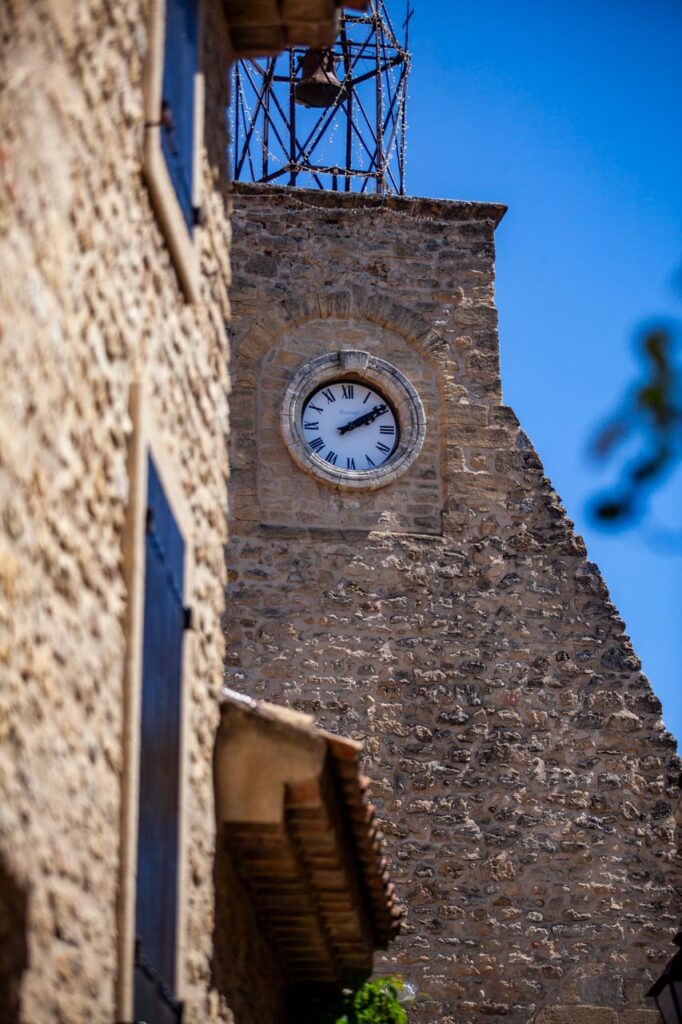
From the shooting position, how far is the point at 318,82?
16.6 metres

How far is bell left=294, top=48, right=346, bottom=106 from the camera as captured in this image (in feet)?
54.3

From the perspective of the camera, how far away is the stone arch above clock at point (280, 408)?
593 inches

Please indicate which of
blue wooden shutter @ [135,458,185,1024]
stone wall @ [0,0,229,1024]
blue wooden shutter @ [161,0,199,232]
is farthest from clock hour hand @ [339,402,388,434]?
blue wooden shutter @ [135,458,185,1024]

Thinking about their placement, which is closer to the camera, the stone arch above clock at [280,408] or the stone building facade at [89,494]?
the stone building facade at [89,494]

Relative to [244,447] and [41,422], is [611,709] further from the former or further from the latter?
[41,422]

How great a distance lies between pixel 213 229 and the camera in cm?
724

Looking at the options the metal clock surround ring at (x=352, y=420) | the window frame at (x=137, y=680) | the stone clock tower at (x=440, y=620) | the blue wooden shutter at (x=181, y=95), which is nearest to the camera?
the window frame at (x=137, y=680)

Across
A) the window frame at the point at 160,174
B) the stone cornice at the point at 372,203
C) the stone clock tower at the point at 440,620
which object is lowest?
the window frame at the point at 160,174

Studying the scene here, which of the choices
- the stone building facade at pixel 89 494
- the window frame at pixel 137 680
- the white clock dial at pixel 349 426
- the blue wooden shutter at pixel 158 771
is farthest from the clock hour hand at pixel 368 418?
the blue wooden shutter at pixel 158 771

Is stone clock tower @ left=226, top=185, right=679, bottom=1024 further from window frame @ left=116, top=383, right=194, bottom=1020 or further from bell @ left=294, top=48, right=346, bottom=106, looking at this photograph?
window frame @ left=116, top=383, right=194, bottom=1020

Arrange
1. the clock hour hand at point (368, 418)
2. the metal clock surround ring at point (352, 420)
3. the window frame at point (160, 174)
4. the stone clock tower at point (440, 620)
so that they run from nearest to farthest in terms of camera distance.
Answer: the window frame at point (160, 174) < the stone clock tower at point (440, 620) < the metal clock surround ring at point (352, 420) < the clock hour hand at point (368, 418)

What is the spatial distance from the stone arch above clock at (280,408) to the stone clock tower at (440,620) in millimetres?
18

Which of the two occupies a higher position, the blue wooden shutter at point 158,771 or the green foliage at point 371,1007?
the green foliage at point 371,1007

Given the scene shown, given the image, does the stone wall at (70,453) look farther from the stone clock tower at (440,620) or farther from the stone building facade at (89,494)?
the stone clock tower at (440,620)
